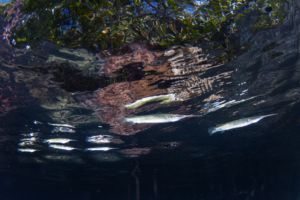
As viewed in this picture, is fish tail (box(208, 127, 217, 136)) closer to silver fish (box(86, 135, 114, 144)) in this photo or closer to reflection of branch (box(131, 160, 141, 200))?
silver fish (box(86, 135, 114, 144))

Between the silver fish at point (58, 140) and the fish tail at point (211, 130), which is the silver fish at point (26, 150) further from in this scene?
the fish tail at point (211, 130)

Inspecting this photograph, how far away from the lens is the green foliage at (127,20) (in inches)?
317

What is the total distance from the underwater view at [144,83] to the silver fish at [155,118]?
0.12 metres

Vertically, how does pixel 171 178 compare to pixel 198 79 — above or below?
below

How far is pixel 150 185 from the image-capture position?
→ 36.9m

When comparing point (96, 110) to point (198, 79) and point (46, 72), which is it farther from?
point (198, 79)

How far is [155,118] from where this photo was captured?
16359 mm

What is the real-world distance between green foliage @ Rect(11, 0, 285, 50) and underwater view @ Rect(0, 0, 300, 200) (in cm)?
3

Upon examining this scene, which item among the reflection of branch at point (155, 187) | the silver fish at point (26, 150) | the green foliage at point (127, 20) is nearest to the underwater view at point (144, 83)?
the green foliage at point (127, 20)

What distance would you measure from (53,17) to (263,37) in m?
7.19

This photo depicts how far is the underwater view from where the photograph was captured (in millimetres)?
8594

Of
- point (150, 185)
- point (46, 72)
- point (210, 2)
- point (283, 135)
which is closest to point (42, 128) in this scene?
point (46, 72)

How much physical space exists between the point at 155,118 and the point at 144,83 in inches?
179

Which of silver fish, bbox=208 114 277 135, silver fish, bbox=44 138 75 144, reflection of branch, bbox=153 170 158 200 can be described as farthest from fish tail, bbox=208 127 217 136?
reflection of branch, bbox=153 170 158 200
